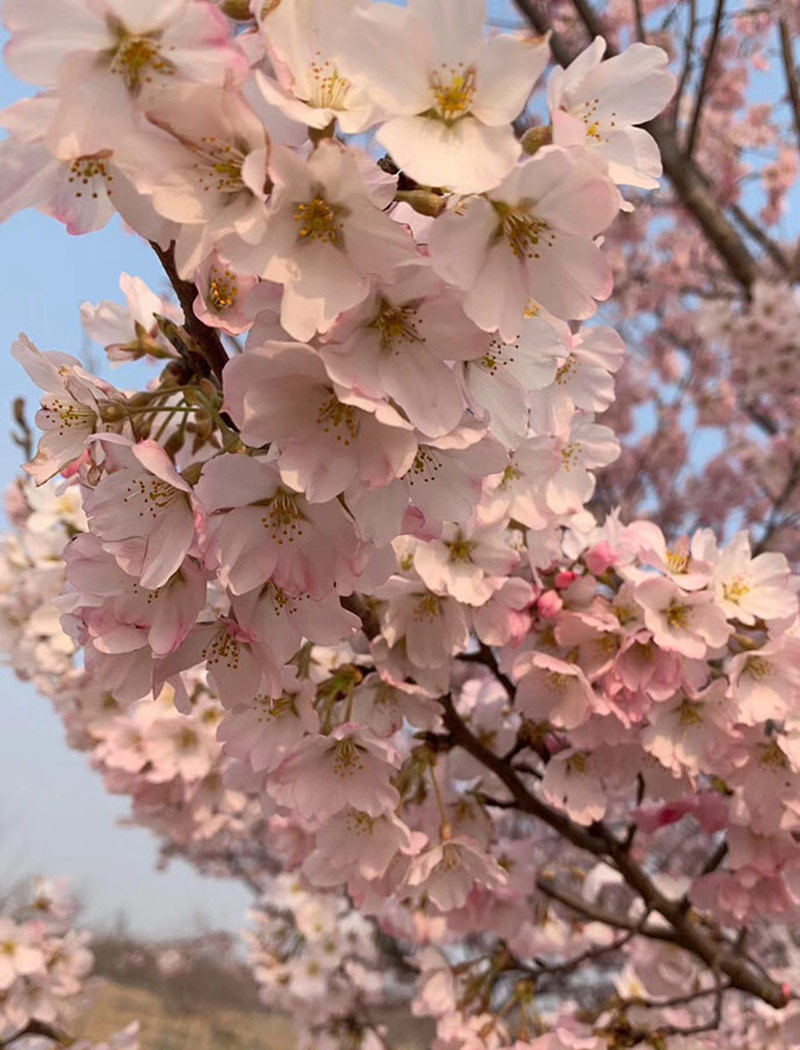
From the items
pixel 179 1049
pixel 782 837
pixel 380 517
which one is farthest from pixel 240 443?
pixel 179 1049

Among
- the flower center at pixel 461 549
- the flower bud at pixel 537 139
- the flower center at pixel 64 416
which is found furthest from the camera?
the flower center at pixel 461 549

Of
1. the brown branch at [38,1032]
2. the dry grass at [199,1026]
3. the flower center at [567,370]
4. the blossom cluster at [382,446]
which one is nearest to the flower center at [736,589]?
the blossom cluster at [382,446]

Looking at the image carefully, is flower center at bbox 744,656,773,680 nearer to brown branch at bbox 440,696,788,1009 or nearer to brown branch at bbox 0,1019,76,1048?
brown branch at bbox 440,696,788,1009

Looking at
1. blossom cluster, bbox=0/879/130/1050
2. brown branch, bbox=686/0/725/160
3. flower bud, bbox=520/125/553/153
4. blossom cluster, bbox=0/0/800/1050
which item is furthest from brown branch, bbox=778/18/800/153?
blossom cluster, bbox=0/879/130/1050

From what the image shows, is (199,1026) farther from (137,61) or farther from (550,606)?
(137,61)

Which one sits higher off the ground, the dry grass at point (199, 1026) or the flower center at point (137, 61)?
the flower center at point (137, 61)

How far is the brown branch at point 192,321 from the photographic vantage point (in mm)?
744

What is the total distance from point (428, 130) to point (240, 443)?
0.34 meters

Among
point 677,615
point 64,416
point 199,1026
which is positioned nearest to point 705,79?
point 677,615

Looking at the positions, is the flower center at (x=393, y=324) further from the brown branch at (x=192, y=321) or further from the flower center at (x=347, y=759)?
the flower center at (x=347, y=759)

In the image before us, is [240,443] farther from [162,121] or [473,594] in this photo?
[473,594]

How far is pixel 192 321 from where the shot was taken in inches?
32.2

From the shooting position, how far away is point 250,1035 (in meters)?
11.8

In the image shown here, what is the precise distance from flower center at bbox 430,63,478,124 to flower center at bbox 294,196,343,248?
12 centimetres
